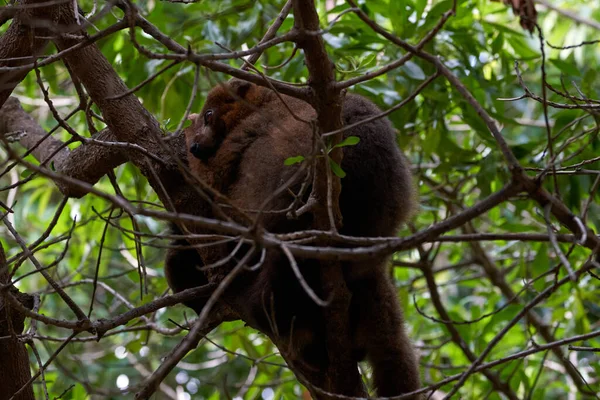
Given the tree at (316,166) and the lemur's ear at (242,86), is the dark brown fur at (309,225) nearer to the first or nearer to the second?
the tree at (316,166)

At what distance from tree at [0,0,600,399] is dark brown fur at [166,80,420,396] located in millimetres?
149

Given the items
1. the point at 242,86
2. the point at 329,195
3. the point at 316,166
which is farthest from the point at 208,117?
the point at 329,195

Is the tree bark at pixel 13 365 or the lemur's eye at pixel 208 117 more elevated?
the lemur's eye at pixel 208 117

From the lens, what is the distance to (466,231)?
221 inches

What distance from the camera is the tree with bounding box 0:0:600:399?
225cm

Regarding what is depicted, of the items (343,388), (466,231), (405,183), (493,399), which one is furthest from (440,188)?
(343,388)

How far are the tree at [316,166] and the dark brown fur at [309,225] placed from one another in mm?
149

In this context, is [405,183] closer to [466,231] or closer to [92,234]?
[466,231]

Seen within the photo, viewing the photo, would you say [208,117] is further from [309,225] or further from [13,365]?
[13,365]

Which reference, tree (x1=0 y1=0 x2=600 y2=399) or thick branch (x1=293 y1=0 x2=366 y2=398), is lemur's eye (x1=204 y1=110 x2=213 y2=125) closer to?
tree (x1=0 y1=0 x2=600 y2=399)

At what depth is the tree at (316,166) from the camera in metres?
2.25

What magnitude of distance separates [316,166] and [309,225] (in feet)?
1.95

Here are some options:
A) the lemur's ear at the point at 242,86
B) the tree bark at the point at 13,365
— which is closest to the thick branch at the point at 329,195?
the tree bark at the point at 13,365

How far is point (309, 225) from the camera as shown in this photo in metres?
3.15
